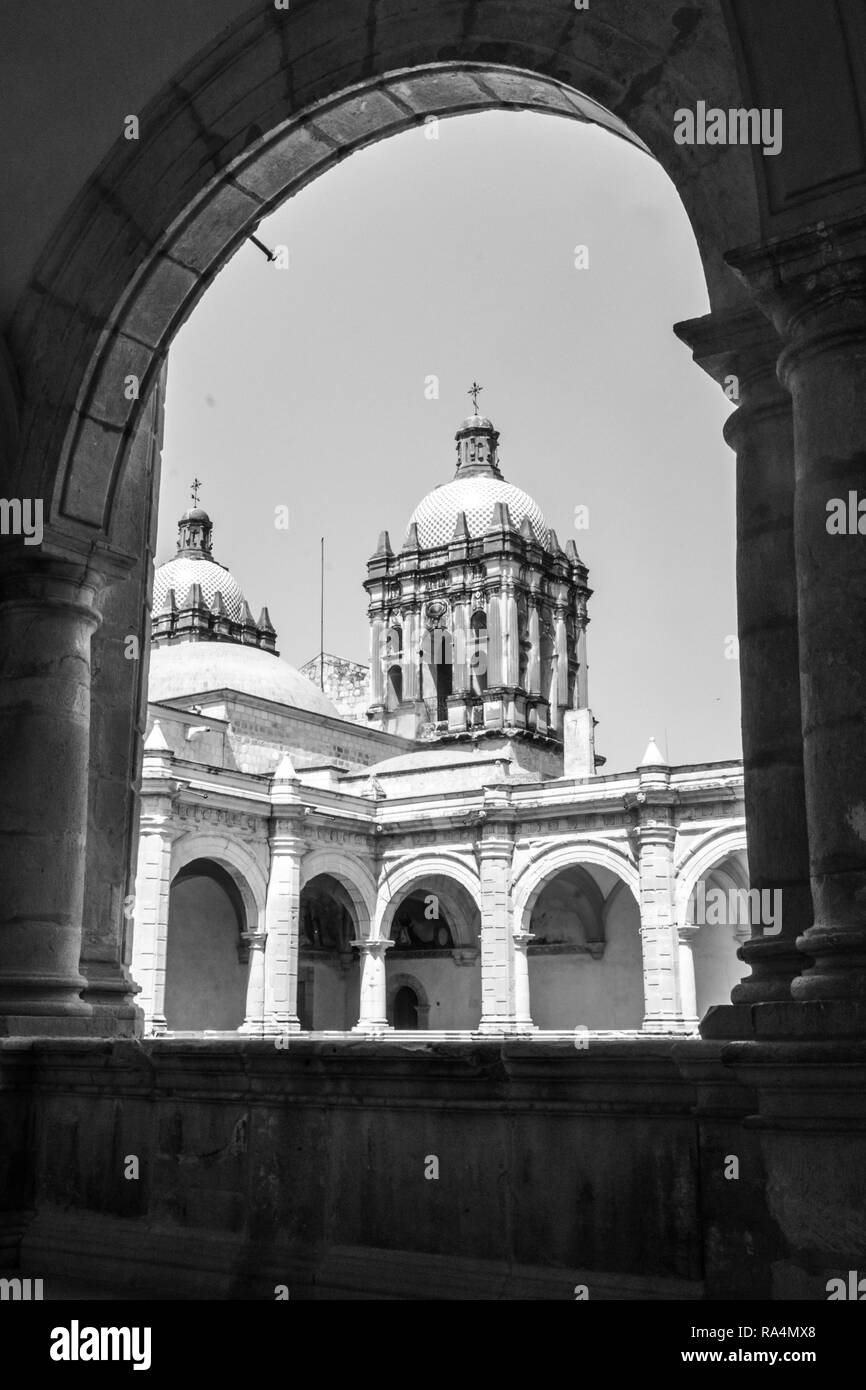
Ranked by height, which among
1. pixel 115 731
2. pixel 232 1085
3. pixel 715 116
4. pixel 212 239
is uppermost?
pixel 212 239

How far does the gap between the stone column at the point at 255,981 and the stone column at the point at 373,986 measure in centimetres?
246

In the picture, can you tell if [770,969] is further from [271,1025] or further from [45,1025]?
[271,1025]

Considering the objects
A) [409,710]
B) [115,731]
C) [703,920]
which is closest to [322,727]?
[409,710]

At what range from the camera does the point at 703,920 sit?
2428 centimetres

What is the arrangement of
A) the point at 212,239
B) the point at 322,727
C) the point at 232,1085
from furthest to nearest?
1. the point at 322,727
2. the point at 212,239
3. the point at 232,1085

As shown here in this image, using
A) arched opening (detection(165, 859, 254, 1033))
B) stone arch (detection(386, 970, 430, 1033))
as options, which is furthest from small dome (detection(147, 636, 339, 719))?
stone arch (detection(386, 970, 430, 1033))

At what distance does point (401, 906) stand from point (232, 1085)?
85.3 ft

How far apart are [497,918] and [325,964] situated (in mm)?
5302

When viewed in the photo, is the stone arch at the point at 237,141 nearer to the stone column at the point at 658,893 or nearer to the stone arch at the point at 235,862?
the stone arch at the point at 235,862

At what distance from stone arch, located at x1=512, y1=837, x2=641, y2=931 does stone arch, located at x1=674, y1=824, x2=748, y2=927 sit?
2.59ft

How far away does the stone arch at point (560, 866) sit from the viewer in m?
24.5

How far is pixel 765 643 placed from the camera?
3.93 meters

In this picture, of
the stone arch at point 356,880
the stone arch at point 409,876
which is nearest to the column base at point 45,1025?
the stone arch at point 356,880
